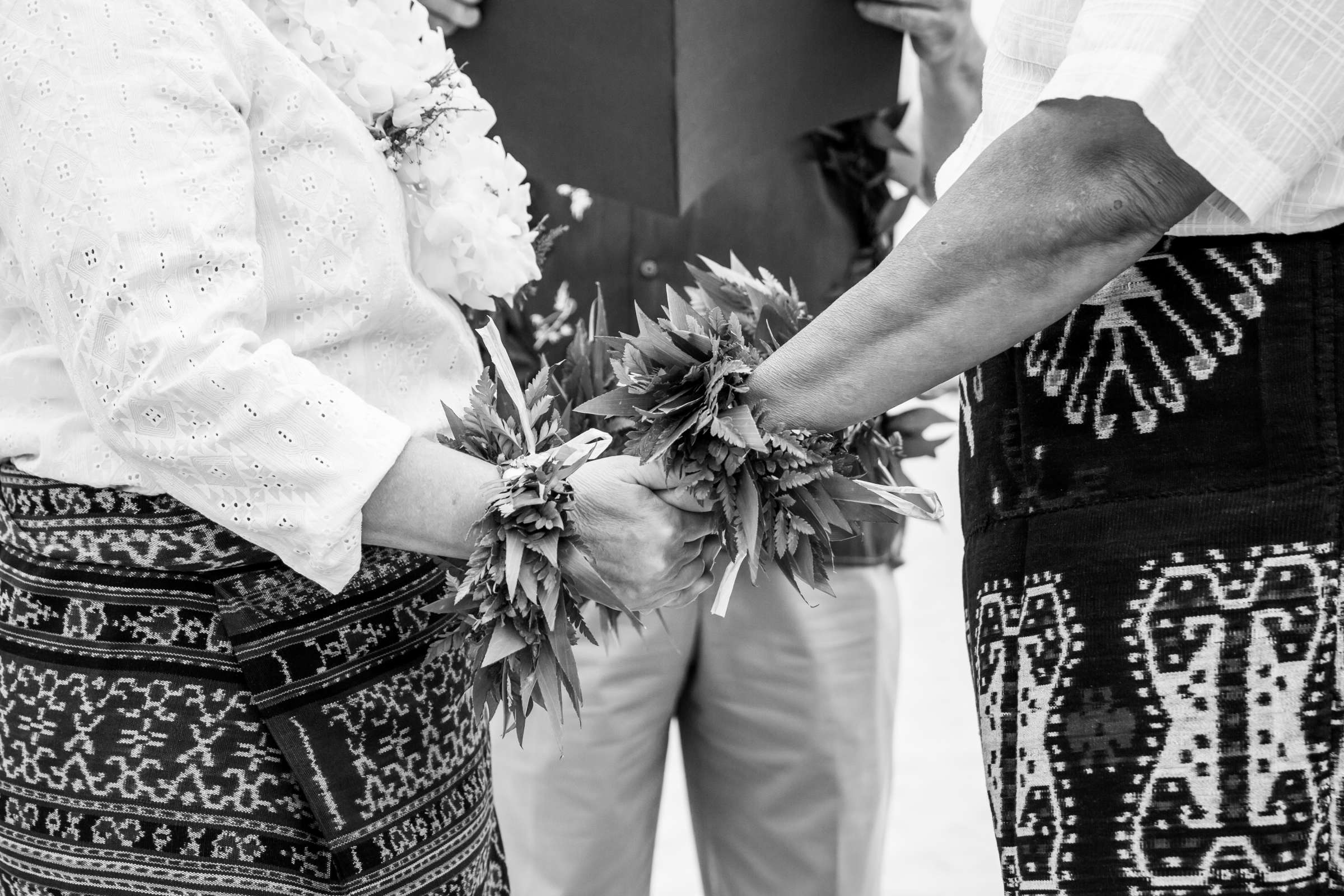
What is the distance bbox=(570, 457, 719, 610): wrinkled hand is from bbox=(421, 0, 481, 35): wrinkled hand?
872 mm

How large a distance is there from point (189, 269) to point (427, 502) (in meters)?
0.29

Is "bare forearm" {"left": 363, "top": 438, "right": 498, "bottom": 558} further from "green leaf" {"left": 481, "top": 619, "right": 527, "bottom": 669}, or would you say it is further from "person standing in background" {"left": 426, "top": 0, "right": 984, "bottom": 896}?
"person standing in background" {"left": 426, "top": 0, "right": 984, "bottom": 896}

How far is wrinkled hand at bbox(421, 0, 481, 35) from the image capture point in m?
1.95

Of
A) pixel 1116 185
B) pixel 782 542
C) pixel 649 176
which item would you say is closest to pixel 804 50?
pixel 649 176

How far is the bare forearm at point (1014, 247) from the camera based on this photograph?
0.98 m

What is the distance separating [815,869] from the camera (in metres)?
2.23

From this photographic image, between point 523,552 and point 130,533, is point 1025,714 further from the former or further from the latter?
point 130,533

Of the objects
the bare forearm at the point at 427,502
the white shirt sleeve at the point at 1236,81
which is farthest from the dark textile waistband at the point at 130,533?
the white shirt sleeve at the point at 1236,81

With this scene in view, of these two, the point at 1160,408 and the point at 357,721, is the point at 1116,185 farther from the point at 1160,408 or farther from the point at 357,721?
the point at 357,721

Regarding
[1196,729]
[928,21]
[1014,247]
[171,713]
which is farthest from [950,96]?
[171,713]

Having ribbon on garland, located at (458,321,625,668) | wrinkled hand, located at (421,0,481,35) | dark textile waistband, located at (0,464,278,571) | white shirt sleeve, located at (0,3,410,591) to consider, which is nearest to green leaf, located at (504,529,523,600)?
ribbon on garland, located at (458,321,625,668)

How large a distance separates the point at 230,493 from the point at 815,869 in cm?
137

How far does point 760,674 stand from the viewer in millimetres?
2164

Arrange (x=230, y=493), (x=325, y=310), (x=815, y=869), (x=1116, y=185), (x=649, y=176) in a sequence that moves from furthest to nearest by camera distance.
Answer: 1. (x=815, y=869)
2. (x=649, y=176)
3. (x=325, y=310)
4. (x=230, y=493)
5. (x=1116, y=185)
